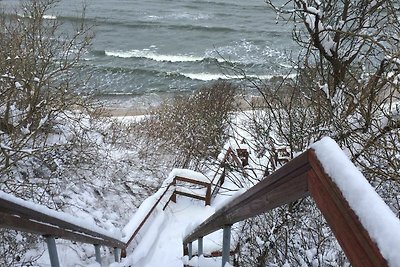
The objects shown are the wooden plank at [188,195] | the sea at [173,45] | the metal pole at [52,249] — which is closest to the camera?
the metal pole at [52,249]

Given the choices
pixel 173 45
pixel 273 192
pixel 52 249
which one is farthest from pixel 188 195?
pixel 173 45

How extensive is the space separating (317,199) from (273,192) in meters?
0.45

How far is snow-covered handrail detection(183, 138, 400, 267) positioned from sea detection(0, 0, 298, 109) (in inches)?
774

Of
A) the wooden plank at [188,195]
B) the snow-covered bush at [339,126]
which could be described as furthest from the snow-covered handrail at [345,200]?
the wooden plank at [188,195]

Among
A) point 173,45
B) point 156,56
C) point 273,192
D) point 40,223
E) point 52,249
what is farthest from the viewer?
point 173,45

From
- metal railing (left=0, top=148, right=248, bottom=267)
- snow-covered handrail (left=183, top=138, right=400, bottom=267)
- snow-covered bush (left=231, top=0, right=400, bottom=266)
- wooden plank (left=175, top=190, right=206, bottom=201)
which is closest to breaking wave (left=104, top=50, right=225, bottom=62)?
wooden plank (left=175, top=190, right=206, bottom=201)

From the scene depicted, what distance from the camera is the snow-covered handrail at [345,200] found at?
84cm

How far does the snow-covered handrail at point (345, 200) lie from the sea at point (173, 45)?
1966 cm

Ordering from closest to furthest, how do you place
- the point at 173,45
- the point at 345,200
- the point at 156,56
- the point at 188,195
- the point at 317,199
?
the point at 345,200
the point at 317,199
the point at 188,195
the point at 156,56
the point at 173,45

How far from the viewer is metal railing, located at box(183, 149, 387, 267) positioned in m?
0.90

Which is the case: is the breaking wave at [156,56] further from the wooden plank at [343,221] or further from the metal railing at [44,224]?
the wooden plank at [343,221]

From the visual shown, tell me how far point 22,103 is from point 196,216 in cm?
573

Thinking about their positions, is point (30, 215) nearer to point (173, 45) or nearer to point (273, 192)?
point (273, 192)

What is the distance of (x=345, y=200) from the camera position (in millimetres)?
1004
